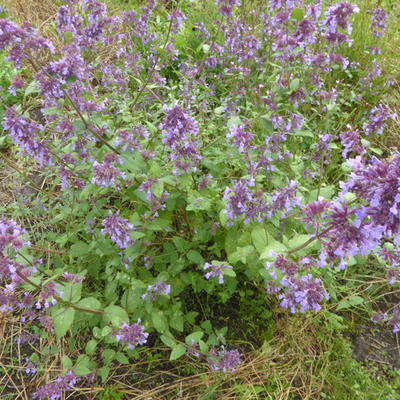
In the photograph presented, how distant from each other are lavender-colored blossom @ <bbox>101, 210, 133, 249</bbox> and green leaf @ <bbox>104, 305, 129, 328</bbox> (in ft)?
1.40

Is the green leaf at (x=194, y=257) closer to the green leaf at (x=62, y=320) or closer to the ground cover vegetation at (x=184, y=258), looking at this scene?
the ground cover vegetation at (x=184, y=258)

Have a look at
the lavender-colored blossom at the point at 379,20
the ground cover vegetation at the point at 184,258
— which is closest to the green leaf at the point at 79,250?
the ground cover vegetation at the point at 184,258

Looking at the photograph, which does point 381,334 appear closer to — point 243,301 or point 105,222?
point 243,301

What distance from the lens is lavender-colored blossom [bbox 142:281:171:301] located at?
7.58 feet

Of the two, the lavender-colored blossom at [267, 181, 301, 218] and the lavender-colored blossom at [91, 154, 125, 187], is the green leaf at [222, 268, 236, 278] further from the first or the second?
the lavender-colored blossom at [91, 154, 125, 187]

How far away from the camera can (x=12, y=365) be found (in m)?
2.74

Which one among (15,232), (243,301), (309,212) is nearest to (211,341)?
(243,301)

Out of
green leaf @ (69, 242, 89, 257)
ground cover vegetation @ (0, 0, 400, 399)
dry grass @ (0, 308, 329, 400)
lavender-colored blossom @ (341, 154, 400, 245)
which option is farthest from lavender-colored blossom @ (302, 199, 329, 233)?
green leaf @ (69, 242, 89, 257)

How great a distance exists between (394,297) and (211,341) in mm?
1846

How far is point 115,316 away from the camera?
7.04ft

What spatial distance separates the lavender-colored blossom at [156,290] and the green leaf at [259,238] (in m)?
0.68

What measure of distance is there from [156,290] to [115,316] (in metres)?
0.33

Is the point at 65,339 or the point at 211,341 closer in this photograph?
the point at 211,341

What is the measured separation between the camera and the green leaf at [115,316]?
2.12 metres
